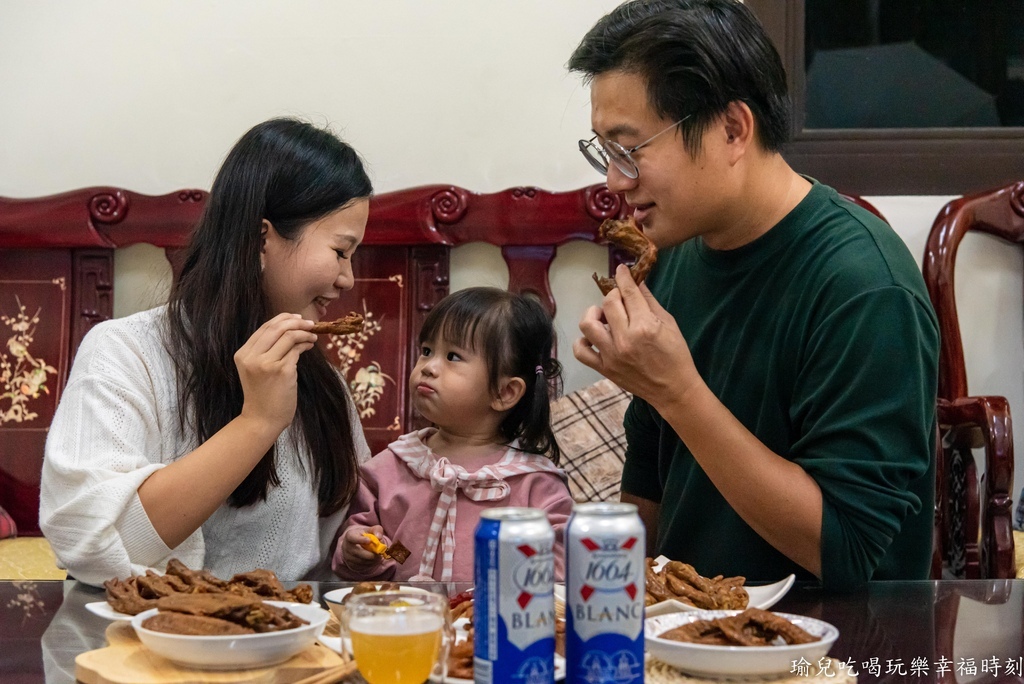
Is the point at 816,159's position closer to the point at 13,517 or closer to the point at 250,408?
the point at 250,408

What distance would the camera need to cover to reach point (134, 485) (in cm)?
138

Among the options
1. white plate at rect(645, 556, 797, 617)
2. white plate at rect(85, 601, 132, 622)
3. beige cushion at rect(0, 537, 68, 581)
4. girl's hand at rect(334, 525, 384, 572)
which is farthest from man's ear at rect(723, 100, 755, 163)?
beige cushion at rect(0, 537, 68, 581)

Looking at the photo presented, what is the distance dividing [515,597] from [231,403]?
3.21ft

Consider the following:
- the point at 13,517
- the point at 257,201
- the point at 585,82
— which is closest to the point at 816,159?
the point at 585,82

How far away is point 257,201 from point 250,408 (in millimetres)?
385

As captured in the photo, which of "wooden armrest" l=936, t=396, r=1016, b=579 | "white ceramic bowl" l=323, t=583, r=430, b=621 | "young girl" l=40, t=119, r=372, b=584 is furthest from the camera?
"wooden armrest" l=936, t=396, r=1016, b=579

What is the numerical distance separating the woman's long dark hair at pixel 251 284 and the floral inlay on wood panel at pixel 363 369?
0.89 metres

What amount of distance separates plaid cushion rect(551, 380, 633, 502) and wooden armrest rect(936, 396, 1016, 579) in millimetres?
743

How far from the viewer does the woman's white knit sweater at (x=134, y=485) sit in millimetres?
1355

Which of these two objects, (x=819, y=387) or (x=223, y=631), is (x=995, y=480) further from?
(x=223, y=631)

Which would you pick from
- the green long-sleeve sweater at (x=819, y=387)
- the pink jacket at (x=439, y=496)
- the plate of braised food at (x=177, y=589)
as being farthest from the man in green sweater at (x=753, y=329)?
the plate of braised food at (x=177, y=589)

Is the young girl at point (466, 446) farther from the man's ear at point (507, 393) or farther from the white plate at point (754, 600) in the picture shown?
the white plate at point (754, 600)

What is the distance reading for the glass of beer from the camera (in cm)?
80

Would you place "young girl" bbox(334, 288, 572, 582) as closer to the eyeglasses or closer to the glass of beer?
the eyeglasses
